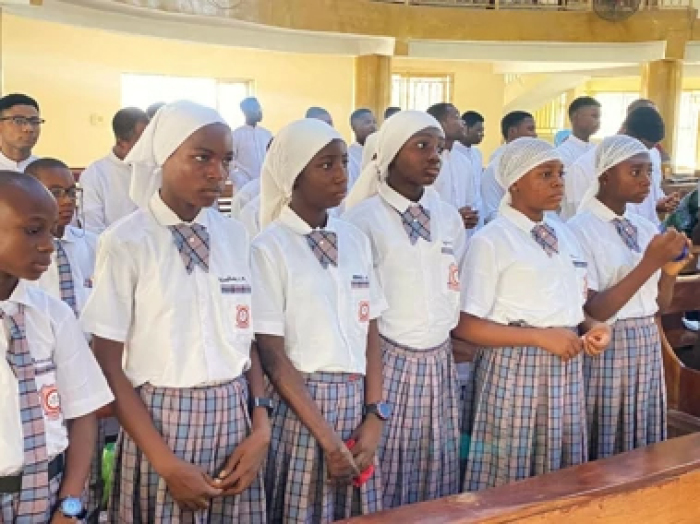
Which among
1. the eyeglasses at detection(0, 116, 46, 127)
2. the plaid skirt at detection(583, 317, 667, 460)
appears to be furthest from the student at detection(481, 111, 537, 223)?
the eyeglasses at detection(0, 116, 46, 127)

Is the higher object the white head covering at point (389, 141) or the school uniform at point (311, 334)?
the white head covering at point (389, 141)

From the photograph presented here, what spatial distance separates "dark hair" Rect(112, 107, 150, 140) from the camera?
4676 mm

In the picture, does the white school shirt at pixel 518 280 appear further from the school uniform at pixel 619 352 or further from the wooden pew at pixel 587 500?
the wooden pew at pixel 587 500

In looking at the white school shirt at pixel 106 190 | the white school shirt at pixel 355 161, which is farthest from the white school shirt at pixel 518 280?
the white school shirt at pixel 355 161

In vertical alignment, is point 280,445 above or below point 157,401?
below

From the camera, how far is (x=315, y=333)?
2.29 m

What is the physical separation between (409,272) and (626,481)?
1055mm

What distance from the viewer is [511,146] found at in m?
2.78

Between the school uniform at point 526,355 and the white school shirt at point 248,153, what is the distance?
5282mm

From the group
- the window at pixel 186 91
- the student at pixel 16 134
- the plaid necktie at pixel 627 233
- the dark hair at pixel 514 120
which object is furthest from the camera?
the window at pixel 186 91

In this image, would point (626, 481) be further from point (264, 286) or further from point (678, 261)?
point (678, 261)

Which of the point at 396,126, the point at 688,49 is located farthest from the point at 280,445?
the point at 688,49

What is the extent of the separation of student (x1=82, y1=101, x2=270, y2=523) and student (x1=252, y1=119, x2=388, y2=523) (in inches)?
5.0

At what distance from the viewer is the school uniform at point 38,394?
5.54 ft
